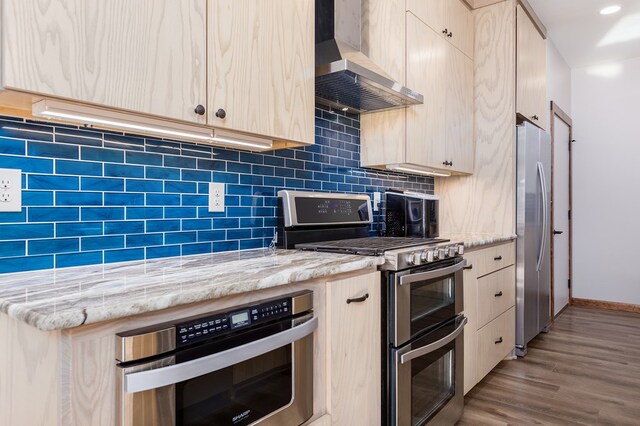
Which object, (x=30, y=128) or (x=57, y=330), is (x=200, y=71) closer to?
(x=30, y=128)

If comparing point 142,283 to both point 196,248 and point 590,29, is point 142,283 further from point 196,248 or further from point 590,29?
point 590,29

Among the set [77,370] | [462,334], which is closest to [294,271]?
[77,370]

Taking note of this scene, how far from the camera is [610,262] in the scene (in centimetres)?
466

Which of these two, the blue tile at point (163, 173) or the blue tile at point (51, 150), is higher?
the blue tile at point (51, 150)

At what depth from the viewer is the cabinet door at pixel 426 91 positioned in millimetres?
2510

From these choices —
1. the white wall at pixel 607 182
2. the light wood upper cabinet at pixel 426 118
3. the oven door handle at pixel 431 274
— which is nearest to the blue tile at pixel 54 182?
the oven door handle at pixel 431 274

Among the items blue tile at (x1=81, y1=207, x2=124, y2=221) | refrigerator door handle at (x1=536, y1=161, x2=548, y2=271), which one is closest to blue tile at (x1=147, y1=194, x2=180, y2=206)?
blue tile at (x1=81, y1=207, x2=124, y2=221)

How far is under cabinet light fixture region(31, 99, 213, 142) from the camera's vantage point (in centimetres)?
111

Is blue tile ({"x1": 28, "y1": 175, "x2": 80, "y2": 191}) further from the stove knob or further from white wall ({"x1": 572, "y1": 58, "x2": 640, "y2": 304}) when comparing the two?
white wall ({"x1": 572, "y1": 58, "x2": 640, "y2": 304})

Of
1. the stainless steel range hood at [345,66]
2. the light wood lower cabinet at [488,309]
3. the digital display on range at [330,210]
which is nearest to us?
the stainless steel range hood at [345,66]

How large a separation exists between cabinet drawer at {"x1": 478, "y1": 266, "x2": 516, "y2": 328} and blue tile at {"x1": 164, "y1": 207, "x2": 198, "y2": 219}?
178 centimetres

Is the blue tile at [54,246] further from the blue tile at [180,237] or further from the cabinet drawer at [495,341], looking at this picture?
the cabinet drawer at [495,341]

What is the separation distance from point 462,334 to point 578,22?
310 cm

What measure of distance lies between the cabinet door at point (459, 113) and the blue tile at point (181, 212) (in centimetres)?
177
